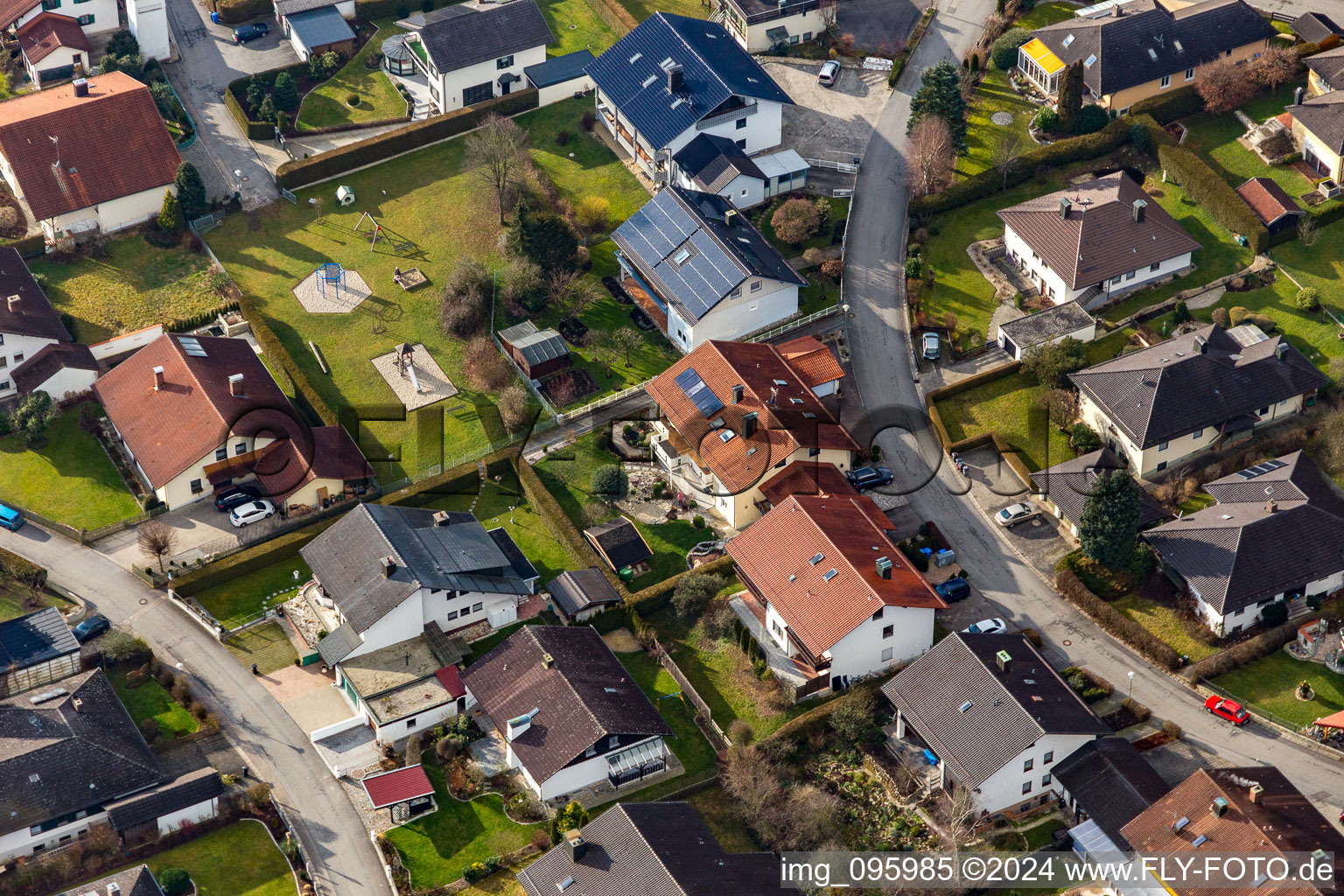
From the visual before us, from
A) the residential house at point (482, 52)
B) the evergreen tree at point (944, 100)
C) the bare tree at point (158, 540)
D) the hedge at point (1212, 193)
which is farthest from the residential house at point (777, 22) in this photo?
the bare tree at point (158, 540)

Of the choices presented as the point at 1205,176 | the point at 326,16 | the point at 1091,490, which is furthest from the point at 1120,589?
the point at 326,16

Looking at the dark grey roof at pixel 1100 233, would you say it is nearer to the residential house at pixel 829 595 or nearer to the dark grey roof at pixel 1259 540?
the dark grey roof at pixel 1259 540

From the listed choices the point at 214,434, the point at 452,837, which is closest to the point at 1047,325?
the point at 452,837

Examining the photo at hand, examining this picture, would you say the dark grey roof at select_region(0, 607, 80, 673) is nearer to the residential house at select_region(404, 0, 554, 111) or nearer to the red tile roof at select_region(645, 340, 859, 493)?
the red tile roof at select_region(645, 340, 859, 493)

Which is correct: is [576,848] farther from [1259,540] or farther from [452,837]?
[1259,540]

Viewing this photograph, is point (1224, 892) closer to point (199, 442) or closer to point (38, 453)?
point (199, 442)
